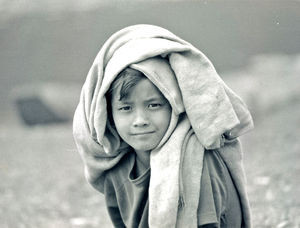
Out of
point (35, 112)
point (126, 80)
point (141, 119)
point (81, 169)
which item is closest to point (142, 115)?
point (141, 119)

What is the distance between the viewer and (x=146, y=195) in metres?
2.52

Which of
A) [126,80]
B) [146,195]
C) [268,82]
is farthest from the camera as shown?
[268,82]

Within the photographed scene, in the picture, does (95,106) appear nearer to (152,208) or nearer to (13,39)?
(152,208)

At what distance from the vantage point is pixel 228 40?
23.2 feet

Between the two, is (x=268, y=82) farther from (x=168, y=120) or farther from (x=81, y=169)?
(x=168, y=120)

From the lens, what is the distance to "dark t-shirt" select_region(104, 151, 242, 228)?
2.36 meters

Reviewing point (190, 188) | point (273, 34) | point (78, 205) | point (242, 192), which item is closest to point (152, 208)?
point (190, 188)

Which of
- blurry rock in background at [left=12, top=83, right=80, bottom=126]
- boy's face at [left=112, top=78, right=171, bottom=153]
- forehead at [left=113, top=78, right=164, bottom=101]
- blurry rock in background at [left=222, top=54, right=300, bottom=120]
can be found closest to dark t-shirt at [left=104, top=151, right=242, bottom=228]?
boy's face at [left=112, top=78, right=171, bottom=153]

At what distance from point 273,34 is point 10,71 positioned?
306cm

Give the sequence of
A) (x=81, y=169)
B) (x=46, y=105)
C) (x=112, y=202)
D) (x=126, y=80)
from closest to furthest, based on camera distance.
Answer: (x=126, y=80)
(x=112, y=202)
(x=81, y=169)
(x=46, y=105)

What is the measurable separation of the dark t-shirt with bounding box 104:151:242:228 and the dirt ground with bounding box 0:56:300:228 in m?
1.18

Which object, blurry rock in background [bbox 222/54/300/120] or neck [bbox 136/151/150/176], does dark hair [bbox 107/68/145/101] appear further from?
blurry rock in background [bbox 222/54/300/120]

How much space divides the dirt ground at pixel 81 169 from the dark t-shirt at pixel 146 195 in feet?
3.89

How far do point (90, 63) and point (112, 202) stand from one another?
436 centimetres
